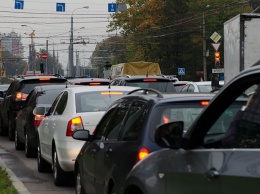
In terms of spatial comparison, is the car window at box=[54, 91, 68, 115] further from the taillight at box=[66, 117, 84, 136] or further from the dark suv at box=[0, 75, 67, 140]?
the dark suv at box=[0, 75, 67, 140]

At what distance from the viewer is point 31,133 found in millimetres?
13906

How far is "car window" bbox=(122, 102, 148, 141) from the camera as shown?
622 centimetres

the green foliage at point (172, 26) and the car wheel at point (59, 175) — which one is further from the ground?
the green foliage at point (172, 26)

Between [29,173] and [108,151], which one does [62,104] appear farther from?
[108,151]

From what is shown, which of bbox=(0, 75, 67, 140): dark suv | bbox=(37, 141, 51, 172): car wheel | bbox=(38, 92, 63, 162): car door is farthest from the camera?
bbox=(0, 75, 67, 140): dark suv

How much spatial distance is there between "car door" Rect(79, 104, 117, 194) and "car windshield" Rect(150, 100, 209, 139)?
42.1 inches

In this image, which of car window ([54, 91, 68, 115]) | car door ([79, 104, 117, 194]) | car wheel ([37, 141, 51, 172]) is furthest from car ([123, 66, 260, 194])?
car wheel ([37, 141, 51, 172])

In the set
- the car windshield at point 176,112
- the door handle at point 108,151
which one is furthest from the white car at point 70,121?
the car windshield at point 176,112

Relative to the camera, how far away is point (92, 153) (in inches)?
290

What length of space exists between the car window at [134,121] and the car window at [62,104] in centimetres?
407

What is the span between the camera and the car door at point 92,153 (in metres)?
7.24

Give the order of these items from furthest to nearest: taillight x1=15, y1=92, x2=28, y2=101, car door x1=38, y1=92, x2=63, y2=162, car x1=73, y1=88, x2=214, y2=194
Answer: taillight x1=15, y1=92, x2=28, y2=101
car door x1=38, y1=92, x2=63, y2=162
car x1=73, y1=88, x2=214, y2=194

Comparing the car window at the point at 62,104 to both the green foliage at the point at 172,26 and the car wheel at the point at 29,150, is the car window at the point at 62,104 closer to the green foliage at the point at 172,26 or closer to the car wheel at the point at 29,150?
the car wheel at the point at 29,150

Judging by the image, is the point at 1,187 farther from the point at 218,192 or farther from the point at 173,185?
the point at 218,192
